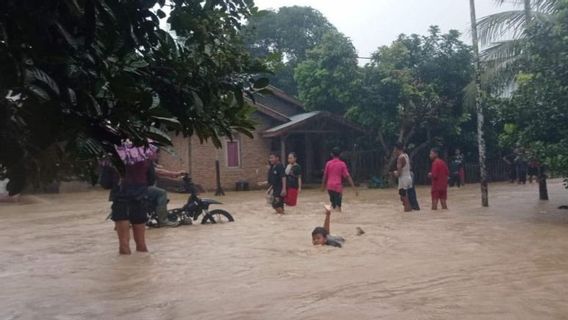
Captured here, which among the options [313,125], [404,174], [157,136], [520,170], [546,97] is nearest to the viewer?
[157,136]

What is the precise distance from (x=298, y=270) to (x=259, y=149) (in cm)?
1814

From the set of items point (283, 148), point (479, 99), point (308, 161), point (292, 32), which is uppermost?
point (292, 32)

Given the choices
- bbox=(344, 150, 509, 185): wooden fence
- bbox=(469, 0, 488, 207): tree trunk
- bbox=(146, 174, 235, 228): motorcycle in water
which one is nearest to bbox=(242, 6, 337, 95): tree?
bbox=(344, 150, 509, 185): wooden fence

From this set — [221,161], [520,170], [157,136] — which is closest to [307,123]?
[221,161]

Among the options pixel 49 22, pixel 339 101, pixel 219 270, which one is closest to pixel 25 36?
pixel 49 22

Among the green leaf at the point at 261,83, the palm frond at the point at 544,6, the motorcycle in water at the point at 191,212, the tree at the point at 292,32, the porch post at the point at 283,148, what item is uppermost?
the tree at the point at 292,32

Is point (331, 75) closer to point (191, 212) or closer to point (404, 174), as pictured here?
point (404, 174)

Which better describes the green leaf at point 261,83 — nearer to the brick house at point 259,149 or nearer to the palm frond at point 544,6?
the palm frond at point 544,6

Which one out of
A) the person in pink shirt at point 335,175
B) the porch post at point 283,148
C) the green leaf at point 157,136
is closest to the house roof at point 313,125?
the porch post at point 283,148

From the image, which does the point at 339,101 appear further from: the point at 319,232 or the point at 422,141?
the point at 319,232

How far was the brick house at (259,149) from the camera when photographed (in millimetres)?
23922

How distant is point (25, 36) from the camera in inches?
96.1

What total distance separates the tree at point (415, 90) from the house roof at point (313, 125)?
846 mm

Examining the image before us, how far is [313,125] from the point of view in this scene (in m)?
25.3
